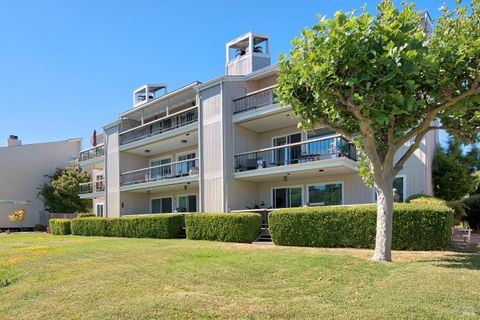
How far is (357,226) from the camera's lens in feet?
45.5

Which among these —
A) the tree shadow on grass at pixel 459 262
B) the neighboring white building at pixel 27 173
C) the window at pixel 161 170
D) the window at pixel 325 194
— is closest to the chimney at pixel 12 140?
the neighboring white building at pixel 27 173

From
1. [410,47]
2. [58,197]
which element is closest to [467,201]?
[410,47]

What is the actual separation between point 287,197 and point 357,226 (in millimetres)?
8026

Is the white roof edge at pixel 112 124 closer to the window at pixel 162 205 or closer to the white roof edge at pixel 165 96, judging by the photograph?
the white roof edge at pixel 165 96

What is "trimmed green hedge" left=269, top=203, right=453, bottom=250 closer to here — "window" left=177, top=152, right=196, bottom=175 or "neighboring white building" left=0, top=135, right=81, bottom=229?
"window" left=177, top=152, right=196, bottom=175

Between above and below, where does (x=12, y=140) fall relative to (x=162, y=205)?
above

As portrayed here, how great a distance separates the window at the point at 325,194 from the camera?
64.6ft

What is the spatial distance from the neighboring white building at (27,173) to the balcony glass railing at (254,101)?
31716 mm

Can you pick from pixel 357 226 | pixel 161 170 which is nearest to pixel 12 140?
pixel 161 170

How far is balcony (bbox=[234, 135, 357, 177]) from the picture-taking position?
17.8 meters

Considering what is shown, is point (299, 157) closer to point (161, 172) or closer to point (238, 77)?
point (238, 77)

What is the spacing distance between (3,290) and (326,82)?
882 cm

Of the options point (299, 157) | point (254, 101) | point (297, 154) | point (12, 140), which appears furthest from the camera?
point (12, 140)

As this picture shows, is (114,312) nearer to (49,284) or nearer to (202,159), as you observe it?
(49,284)
